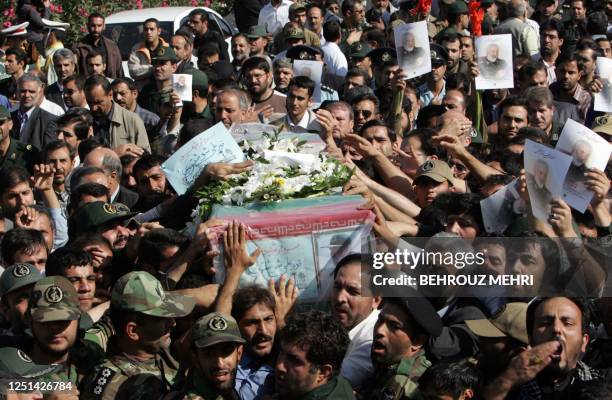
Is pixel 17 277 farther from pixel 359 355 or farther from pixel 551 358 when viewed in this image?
pixel 551 358

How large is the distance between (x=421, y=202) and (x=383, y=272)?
2173mm

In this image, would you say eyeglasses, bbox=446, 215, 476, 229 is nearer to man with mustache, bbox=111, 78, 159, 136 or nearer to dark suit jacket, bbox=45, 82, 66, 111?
man with mustache, bbox=111, 78, 159, 136

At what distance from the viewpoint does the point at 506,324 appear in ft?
20.2

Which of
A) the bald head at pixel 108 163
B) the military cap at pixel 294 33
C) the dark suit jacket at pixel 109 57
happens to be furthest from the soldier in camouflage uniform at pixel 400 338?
the dark suit jacket at pixel 109 57

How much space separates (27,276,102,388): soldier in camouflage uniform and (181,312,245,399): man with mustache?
77 cm

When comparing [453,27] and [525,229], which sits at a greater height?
[525,229]

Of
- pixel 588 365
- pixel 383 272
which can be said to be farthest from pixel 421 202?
pixel 588 365

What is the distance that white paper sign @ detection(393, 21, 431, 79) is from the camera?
11.4m

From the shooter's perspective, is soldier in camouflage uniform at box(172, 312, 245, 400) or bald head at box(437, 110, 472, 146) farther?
bald head at box(437, 110, 472, 146)

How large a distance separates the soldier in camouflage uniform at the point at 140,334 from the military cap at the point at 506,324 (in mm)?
1461

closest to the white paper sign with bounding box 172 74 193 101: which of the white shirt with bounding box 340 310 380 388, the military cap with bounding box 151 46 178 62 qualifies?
the military cap with bounding box 151 46 178 62

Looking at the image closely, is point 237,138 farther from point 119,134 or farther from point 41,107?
point 41,107

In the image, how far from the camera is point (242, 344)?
596cm

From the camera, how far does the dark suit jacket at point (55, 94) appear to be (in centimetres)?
1391
